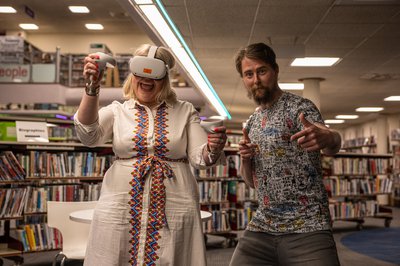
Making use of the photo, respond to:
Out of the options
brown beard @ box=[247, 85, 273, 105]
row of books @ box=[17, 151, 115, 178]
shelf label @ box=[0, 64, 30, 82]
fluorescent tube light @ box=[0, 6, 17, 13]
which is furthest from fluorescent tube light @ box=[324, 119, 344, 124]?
brown beard @ box=[247, 85, 273, 105]

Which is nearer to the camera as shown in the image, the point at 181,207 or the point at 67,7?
the point at 181,207

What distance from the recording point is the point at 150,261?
1679 mm

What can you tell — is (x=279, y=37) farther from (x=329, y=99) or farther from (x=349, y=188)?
(x=329, y=99)

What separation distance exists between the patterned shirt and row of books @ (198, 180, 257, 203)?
4.77m

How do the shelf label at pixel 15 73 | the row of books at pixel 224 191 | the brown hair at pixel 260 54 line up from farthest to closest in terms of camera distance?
the shelf label at pixel 15 73 < the row of books at pixel 224 191 < the brown hair at pixel 260 54

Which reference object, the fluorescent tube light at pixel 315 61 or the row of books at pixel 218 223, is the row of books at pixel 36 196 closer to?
the row of books at pixel 218 223

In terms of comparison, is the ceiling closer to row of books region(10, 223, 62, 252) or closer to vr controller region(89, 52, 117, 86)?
vr controller region(89, 52, 117, 86)

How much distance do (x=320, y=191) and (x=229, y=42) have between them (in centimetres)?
553

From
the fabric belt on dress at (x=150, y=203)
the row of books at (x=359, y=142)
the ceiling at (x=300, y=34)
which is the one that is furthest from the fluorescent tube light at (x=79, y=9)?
the row of books at (x=359, y=142)

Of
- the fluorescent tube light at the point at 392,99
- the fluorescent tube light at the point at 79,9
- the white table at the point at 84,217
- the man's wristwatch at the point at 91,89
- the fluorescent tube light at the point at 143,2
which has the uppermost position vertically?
the fluorescent tube light at the point at 79,9

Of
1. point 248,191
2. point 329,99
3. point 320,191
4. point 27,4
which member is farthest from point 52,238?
point 329,99

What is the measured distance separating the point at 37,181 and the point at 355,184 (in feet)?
20.5

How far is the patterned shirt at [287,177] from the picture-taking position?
5.88 feet

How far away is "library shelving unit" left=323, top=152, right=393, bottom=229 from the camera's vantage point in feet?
29.3
